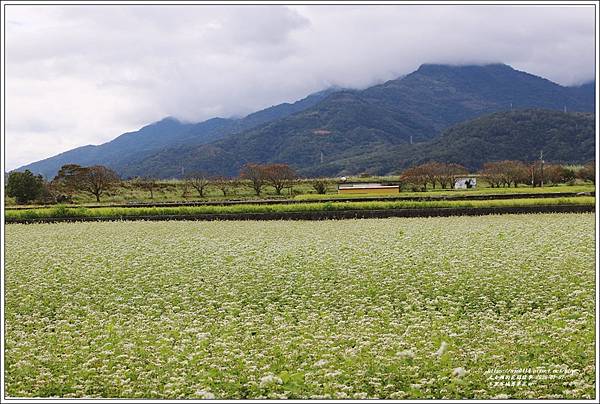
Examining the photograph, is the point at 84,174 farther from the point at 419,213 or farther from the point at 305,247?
the point at 305,247

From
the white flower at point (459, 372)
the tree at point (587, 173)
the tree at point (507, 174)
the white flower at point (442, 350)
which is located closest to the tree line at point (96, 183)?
the tree at point (507, 174)

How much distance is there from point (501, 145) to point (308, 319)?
58665mm

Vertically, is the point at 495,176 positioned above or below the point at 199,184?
below

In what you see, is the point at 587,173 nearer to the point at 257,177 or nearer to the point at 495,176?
the point at 495,176

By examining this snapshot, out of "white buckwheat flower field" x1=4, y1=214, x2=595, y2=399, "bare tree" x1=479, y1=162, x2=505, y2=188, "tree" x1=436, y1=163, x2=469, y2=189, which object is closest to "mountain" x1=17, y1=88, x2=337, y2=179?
"tree" x1=436, y1=163, x2=469, y2=189

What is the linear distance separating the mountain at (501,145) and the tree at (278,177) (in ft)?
71.6

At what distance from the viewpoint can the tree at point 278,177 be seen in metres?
44.7

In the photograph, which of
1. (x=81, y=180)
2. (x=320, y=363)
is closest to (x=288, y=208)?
(x=320, y=363)

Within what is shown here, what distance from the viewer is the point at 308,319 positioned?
6586mm

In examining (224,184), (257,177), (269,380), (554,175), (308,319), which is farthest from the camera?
(224,184)

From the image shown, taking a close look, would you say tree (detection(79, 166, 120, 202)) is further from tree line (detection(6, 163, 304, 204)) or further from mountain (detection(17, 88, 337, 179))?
mountain (detection(17, 88, 337, 179))

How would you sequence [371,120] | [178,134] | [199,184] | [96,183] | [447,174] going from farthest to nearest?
[178,134] → [371,120] → [447,174] → [199,184] → [96,183]

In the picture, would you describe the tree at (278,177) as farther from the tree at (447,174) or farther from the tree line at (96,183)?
the tree at (447,174)

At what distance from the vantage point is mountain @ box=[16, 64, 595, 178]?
90.1 m
